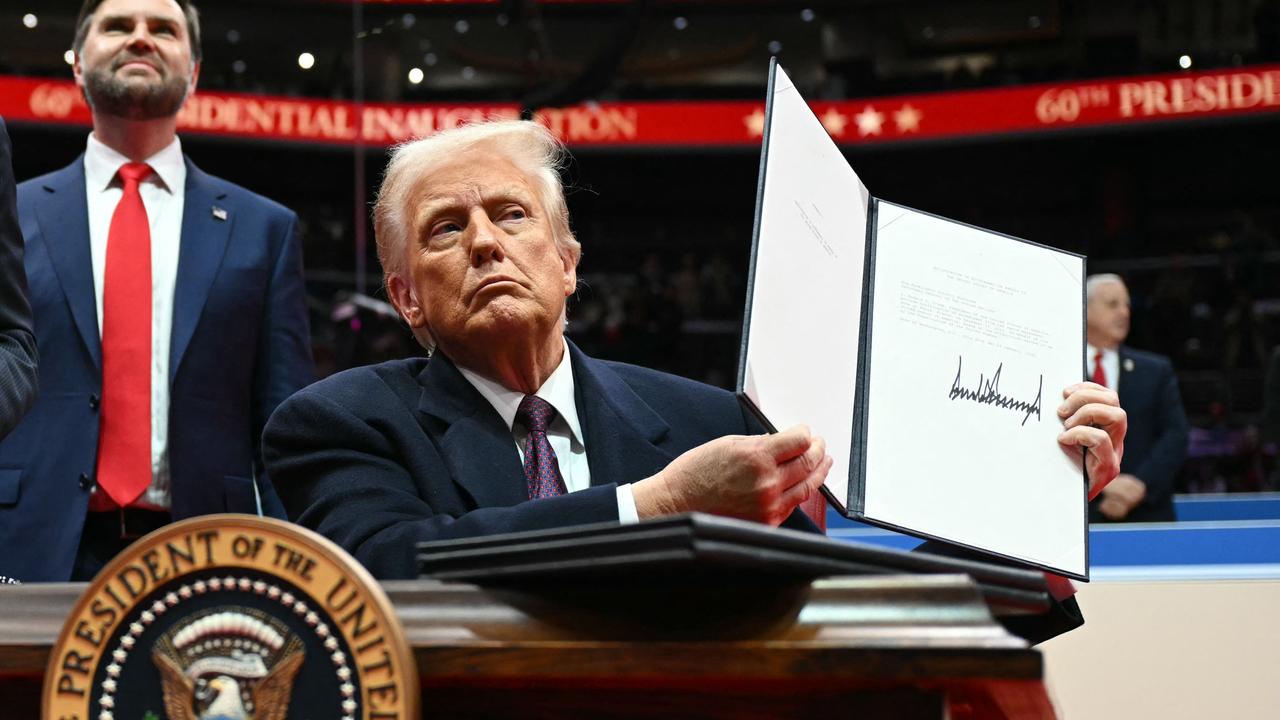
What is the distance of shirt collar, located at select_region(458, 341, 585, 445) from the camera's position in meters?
1.33

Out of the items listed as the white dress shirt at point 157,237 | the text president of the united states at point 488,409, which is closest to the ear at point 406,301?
the text president of the united states at point 488,409

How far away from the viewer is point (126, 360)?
1898mm

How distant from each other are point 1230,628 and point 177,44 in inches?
75.4

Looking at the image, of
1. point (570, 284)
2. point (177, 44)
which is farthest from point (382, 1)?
point (570, 284)

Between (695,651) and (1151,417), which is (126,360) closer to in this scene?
(695,651)

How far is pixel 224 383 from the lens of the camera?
6.33 ft

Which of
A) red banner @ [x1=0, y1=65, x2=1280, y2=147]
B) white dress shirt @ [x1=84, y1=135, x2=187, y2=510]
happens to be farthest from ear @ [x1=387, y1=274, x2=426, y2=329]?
red banner @ [x1=0, y1=65, x2=1280, y2=147]

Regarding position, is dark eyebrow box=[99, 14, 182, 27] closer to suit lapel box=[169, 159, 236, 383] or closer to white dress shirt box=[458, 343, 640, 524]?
suit lapel box=[169, 159, 236, 383]

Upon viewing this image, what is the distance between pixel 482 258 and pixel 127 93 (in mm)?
932

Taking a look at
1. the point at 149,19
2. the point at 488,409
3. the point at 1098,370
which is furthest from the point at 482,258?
the point at 1098,370

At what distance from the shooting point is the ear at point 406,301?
143 cm

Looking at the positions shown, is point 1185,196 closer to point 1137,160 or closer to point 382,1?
point 1137,160

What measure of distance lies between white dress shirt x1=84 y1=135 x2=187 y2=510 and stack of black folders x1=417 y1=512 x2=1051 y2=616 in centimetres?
131
